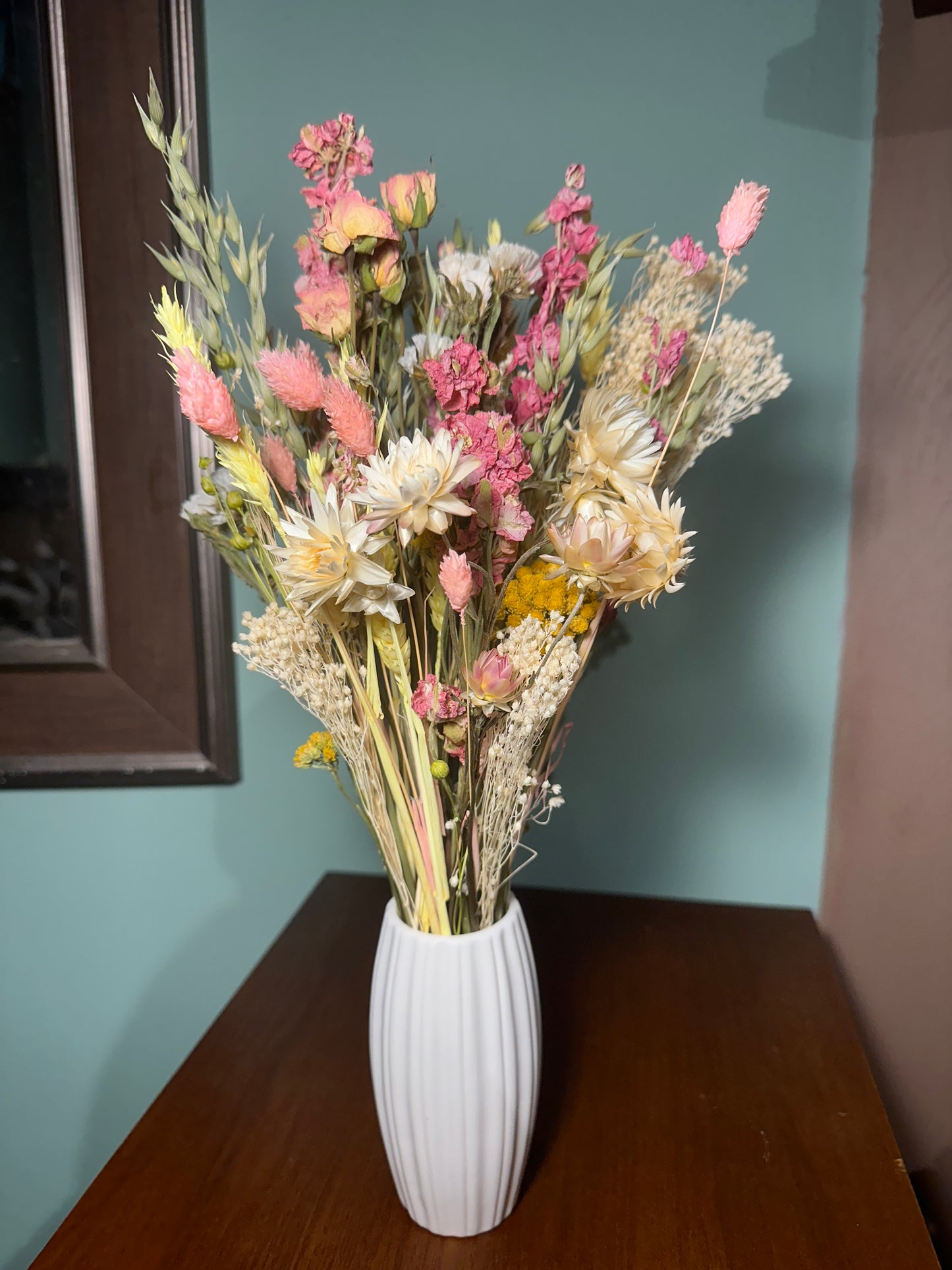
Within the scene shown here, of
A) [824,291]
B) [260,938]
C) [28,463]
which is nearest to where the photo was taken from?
[824,291]

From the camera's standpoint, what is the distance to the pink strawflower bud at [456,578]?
0.51m

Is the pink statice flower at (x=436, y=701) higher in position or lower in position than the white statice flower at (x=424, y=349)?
lower

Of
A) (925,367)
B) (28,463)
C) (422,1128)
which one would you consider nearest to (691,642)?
(925,367)

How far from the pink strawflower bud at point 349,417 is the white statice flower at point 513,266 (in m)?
0.15

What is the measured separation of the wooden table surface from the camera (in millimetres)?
617

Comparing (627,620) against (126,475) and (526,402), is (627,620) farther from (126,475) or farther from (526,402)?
(126,475)

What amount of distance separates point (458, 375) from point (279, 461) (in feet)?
0.48

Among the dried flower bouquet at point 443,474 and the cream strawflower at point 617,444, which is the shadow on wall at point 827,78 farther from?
the cream strawflower at point 617,444

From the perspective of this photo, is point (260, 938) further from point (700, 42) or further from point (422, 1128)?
point (700, 42)

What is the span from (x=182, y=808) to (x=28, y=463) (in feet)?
1.63

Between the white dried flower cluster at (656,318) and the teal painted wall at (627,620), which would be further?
the teal painted wall at (627,620)

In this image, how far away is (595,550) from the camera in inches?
20.3

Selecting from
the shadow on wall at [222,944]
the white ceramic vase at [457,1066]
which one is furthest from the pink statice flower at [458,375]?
the shadow on wall at [222,944]

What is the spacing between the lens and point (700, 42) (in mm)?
945
